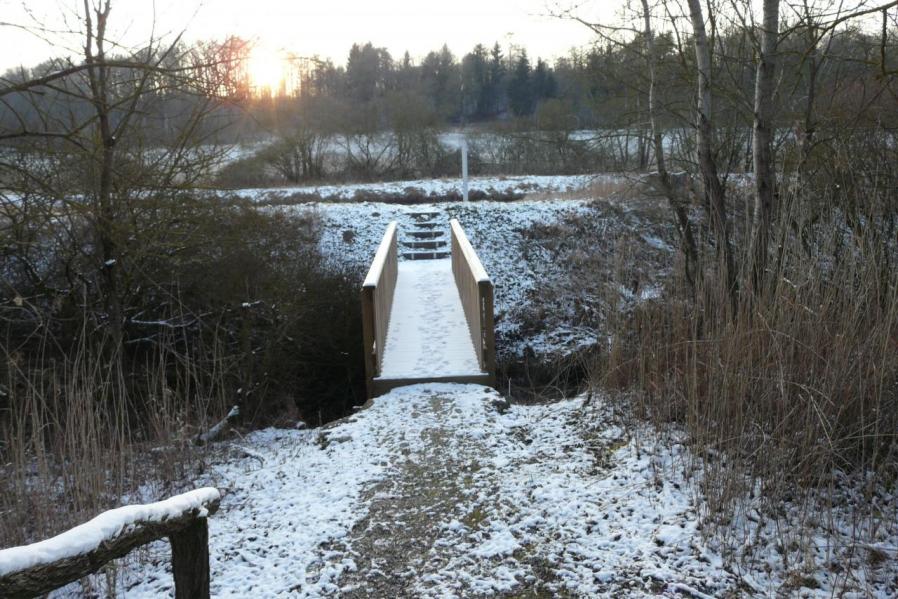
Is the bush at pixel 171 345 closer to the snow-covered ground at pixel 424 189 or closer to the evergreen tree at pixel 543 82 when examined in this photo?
the snow-covered ground at pixel 424 189

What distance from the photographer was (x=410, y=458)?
4695 mm

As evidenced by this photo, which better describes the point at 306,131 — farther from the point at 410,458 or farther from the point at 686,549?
the point at 686,549

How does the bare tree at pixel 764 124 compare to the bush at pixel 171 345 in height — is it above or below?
above

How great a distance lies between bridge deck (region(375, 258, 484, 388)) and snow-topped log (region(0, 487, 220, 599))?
420 centimetres

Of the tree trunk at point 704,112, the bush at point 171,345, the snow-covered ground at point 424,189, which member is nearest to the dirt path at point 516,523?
the bush at point 171,345

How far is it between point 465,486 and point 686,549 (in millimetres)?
1455

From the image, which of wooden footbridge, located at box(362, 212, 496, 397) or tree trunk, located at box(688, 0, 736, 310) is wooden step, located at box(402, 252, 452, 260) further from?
tree trunk, located at box(688, 0, 736, 310)

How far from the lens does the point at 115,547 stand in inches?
73.8

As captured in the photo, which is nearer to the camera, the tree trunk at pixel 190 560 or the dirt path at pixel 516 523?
the tree trunk at pixel 190 560

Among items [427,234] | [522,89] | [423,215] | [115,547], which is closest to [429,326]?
[115,547]

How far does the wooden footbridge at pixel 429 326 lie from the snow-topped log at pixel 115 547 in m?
4.20

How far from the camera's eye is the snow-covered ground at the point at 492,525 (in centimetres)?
296

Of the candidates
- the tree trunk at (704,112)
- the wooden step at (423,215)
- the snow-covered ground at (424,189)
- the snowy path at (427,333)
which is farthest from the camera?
the snow-covered ground at (424,189)

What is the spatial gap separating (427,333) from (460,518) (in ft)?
14.0
